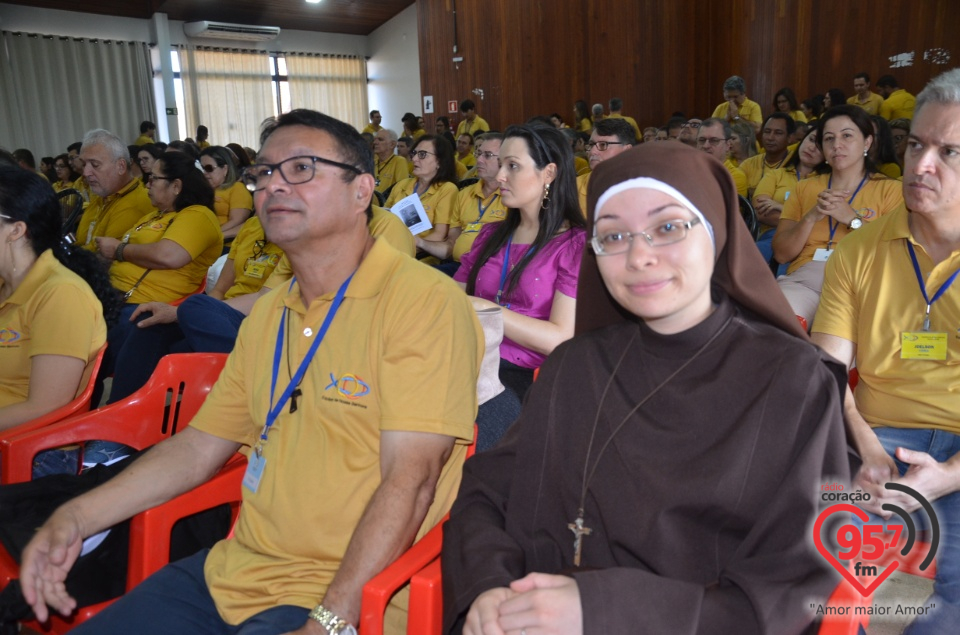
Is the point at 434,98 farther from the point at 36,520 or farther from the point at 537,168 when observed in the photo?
the point at 36,520

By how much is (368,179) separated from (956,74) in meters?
1.47

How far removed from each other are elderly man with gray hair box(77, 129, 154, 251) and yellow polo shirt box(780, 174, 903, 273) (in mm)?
3820

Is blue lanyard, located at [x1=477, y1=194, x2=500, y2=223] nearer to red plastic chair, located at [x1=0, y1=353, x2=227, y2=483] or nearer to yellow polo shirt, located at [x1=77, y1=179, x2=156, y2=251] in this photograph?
yellow polo shirt, located at [x1=77, y1=179, x2=156, y2=251]

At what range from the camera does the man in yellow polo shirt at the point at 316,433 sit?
1.46m

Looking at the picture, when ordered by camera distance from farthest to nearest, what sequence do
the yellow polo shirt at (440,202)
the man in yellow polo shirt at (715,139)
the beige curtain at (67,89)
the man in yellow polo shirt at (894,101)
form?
the beige curtain at (67,89) < the man in yellow polo shirt at (894,101) < the yellow polo shirt at (440,202) < the man in yellow polo shirt at (715,139)

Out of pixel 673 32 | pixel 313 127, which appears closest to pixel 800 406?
pixel 313 127

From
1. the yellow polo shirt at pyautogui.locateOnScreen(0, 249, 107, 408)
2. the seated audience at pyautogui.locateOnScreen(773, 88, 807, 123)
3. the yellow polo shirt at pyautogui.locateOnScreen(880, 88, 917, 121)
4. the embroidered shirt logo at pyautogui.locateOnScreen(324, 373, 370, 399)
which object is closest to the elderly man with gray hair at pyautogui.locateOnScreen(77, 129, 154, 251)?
the yellow polo shirt at pyautogui.locateOnScreen(0, 249, 107, 408)

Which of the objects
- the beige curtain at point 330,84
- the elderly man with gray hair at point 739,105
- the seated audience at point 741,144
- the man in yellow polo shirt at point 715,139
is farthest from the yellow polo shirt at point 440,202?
the beige curtain at point 330,84

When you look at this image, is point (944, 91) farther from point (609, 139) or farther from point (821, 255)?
point (609, 139)

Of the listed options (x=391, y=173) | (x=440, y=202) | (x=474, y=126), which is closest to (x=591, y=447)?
(x=440, y=202)

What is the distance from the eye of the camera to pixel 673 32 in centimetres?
1200

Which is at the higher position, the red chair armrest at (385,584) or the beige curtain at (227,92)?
the beige curtain at (227,92)

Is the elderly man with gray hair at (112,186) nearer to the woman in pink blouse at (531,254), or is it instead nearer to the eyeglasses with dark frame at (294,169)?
the woman in pink blouse at (531,254)

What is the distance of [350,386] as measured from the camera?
1.55 meters
